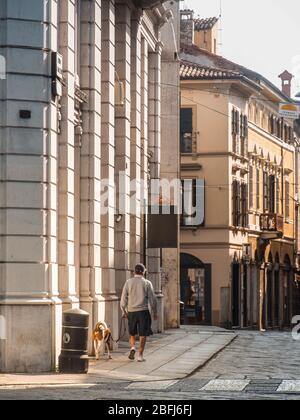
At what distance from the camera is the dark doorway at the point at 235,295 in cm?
5806

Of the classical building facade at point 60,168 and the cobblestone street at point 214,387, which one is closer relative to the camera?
the cobblestone street at point 214,387

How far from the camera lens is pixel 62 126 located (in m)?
23.7

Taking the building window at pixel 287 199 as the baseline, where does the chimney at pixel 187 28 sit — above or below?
above

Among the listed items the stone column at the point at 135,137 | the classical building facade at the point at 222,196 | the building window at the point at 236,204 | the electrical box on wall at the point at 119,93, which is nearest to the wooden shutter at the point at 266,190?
the classical building facade at the point at 222,196

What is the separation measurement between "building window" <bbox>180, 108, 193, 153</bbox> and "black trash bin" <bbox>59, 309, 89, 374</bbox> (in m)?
36.0

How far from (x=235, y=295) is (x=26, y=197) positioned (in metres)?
37.2

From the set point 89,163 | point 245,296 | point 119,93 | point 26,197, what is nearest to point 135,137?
point 119,93

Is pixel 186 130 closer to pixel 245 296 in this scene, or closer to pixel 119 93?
pixel 245 296

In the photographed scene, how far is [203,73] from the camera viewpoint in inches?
2287

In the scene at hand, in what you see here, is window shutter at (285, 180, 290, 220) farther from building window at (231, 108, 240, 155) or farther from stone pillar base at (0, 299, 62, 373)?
stone pillar base at (0, 299, 62, 373)

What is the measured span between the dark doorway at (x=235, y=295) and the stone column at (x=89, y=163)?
32.1 metres

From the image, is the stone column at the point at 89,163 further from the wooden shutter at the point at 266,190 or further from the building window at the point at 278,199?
the building window at the point at 278,199

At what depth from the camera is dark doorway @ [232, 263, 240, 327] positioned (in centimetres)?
5806

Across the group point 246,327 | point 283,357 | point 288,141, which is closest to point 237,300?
point 246,327
